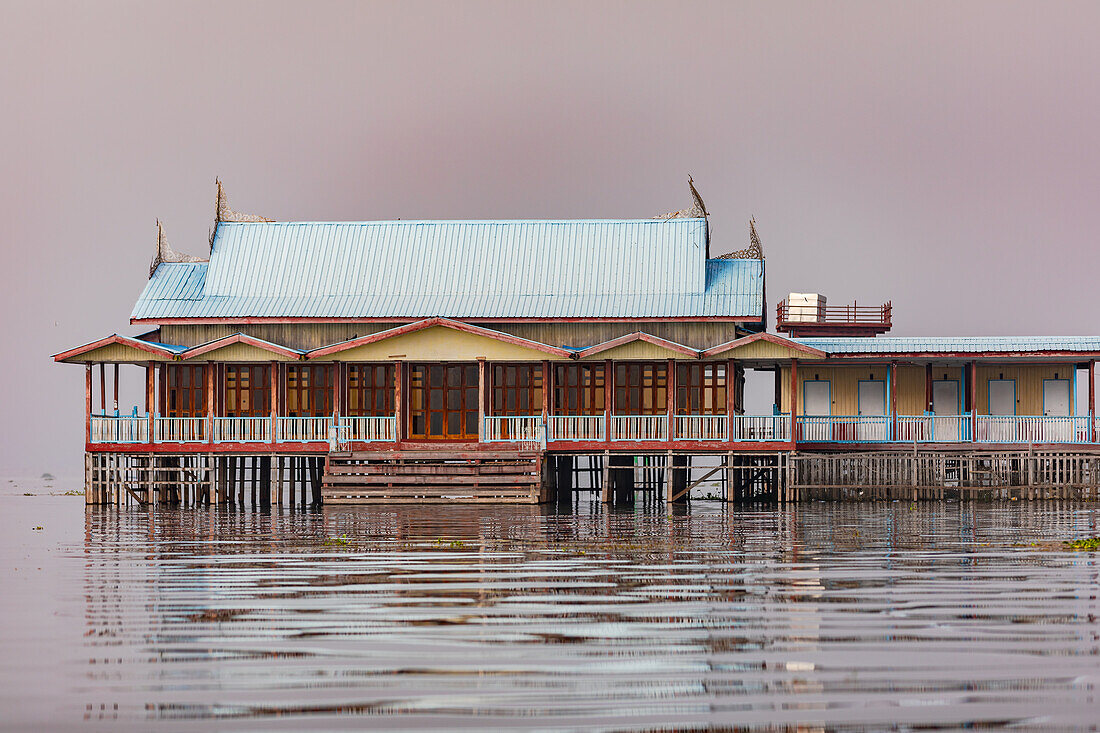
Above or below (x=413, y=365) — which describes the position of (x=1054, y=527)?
below

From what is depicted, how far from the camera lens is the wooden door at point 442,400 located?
38.7 meters

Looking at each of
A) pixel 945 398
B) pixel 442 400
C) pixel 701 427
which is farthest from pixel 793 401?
pixel 442 400

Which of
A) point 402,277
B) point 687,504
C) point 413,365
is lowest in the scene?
point 687,504

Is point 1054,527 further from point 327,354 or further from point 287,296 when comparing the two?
point 287,296

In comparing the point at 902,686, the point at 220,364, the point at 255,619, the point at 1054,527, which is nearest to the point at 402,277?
the point at 220,364

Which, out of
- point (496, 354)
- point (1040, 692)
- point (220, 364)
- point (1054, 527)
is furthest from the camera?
point (220, 364)

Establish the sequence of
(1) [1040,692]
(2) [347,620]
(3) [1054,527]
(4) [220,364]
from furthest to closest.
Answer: (4) [220,364], (3) [1054,527], (2) [347,620], (1) [1040,692]

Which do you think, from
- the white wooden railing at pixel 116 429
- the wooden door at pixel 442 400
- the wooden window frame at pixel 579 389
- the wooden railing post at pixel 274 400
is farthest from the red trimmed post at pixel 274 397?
the wooden window frame at pixel 579 389

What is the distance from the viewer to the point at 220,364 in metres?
39.5

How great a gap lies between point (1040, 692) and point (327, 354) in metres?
31.0

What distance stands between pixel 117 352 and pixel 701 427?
49.2 feet

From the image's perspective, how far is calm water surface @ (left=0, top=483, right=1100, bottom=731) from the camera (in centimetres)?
691

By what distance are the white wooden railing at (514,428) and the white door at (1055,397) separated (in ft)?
45.6

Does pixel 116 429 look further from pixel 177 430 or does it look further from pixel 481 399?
pixel 481 399
